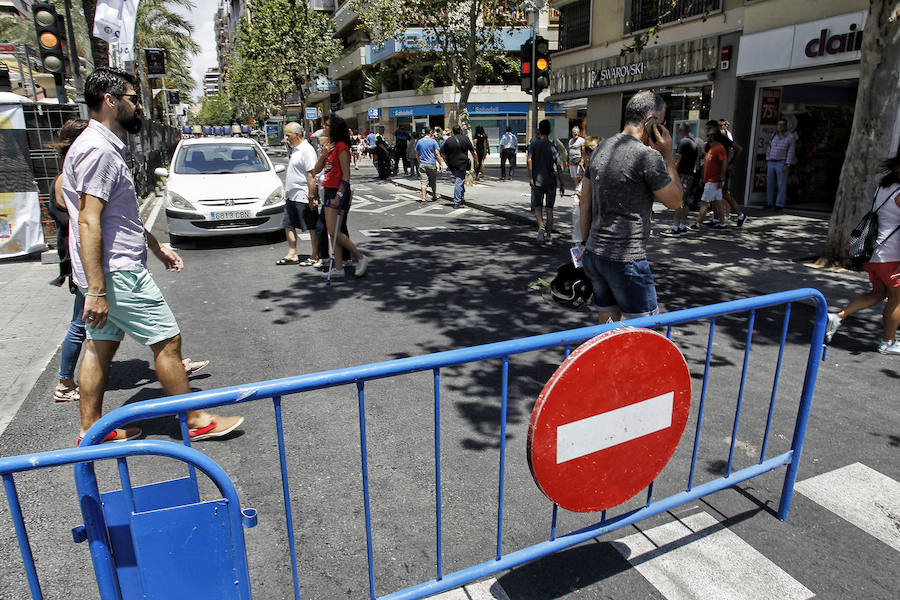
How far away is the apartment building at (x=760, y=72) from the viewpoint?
11.2m

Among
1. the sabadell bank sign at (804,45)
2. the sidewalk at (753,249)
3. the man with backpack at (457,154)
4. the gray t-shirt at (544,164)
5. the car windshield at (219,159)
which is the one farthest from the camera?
the man with backpack at (457,154)

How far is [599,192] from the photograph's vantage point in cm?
364

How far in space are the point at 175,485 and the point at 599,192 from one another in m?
2.84

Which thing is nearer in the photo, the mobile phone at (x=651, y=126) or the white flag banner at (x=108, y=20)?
the mobile phone at (x=651, y=126)

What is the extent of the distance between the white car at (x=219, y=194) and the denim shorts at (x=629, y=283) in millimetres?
6982

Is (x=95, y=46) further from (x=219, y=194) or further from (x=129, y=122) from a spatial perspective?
(x=129, y=122)

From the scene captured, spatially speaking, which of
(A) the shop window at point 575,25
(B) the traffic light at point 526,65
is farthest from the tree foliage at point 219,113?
(B) the traffic light at point 526,65

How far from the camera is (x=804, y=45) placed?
1145cm

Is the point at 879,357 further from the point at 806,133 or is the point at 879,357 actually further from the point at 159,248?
the point at 806,133

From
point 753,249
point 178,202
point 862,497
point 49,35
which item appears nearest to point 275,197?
point 178,202

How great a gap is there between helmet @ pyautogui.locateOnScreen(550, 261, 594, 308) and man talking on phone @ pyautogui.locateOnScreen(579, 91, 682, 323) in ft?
5.95

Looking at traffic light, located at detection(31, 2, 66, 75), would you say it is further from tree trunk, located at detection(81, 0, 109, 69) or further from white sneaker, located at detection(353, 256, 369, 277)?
white sneaker, located at detection(353, 256, 369, 277)

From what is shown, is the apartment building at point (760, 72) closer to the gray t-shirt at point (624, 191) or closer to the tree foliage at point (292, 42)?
the gray t-shirt at point (624, 191)

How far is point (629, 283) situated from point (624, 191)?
0.55m
